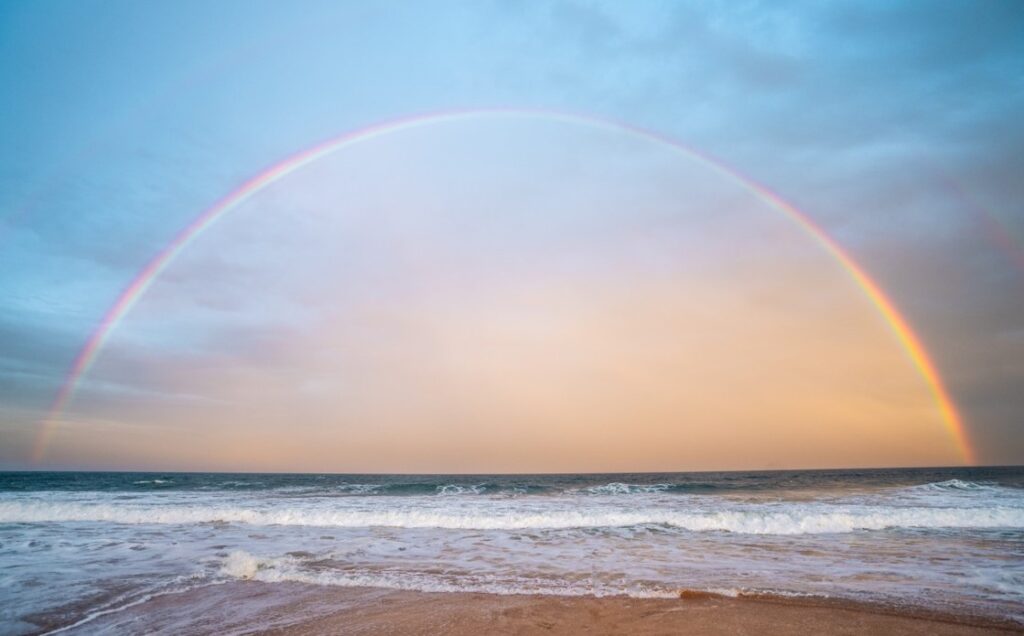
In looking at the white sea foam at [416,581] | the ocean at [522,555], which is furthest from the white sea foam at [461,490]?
the white sea foam at [416,581]

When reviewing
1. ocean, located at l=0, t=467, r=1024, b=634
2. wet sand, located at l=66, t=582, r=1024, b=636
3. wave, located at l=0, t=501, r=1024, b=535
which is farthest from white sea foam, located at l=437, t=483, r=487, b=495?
wet sand, located at l=66, t=582, r=1024, b=636

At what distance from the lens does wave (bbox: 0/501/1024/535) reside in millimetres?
17750

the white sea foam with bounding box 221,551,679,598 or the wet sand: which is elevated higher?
the wet sand

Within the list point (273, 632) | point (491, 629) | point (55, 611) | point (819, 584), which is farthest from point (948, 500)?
point (55, 611)

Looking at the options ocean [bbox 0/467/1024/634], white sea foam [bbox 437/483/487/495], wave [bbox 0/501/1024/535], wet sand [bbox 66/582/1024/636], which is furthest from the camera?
white sea foam [bbox 437/483/487/495]

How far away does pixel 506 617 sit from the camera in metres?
7.02

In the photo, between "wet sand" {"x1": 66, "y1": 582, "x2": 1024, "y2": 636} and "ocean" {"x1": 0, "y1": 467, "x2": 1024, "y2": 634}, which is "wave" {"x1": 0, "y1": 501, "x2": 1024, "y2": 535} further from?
"wet sand" {"x1": 66, "y1": 582, "x2": 1024, "y2": 636}

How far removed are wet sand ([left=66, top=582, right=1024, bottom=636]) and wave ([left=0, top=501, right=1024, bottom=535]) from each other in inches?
397

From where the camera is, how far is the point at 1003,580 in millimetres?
9094

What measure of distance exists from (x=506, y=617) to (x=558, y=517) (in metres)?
13.8

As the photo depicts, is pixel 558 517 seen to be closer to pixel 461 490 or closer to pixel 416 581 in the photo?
pixel 416 581

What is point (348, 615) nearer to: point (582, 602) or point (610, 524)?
point (582, 602)

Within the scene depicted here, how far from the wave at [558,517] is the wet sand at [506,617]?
397 inches

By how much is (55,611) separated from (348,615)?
14.0 feet
